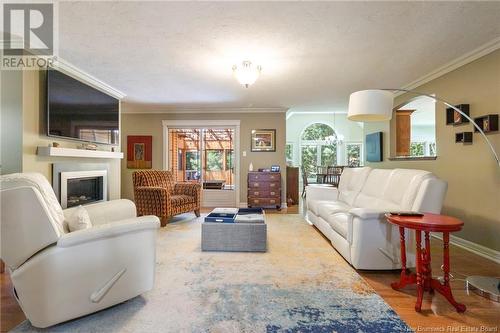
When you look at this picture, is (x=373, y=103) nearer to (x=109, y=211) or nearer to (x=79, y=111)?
(x=109, y=211)

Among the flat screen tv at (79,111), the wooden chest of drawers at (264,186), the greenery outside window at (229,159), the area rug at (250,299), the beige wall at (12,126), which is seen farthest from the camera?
the greenery outside window at (229,159)

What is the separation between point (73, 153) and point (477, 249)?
17.4ft

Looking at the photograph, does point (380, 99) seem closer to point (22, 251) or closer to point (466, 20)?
point (466, 20)

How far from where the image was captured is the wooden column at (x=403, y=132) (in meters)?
4.79

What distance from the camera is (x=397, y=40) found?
8.63 ft

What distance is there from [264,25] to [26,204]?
2319 millimetres

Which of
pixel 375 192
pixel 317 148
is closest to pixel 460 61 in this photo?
pixel 375 192

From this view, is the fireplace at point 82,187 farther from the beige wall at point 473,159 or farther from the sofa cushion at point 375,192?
the beige wall at point 473,159

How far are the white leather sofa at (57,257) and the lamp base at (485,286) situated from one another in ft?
8.93

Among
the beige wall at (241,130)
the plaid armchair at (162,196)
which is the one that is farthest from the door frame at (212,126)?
the plaid armchair at (162,196)

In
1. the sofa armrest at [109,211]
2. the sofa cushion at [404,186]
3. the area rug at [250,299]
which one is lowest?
the area rug at [250,299]

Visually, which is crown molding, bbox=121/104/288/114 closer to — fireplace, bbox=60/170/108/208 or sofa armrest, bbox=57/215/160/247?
fireplace, bbox=60/170/108/208

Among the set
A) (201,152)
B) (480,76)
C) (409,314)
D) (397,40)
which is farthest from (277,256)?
(201,152)

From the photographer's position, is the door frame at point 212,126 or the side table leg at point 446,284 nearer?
the side table leg at point 446,284
